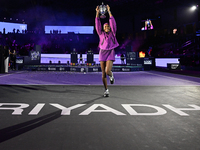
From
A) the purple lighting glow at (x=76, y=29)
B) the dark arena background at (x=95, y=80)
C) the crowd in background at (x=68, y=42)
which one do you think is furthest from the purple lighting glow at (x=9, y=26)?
the purple lighting glow at (x=76, y=29)

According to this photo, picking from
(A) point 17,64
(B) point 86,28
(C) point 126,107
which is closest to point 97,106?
(C) point 126,107

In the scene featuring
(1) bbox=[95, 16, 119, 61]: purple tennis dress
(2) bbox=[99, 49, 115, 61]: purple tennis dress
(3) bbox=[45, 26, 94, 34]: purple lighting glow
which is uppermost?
(3) bbox=[45, 26, 94, 34]: purple lighting glow

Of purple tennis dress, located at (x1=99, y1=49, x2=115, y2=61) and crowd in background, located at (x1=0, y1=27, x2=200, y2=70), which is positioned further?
crowd in background, located at (x1=0, y1=27, x2=200, y2=70)

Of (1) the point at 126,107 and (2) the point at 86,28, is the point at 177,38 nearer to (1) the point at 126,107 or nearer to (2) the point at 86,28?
(2) the point at 86,28

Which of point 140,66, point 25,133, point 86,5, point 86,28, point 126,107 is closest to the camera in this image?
point 25,133

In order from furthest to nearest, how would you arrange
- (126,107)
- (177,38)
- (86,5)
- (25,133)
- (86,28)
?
(86,28), (86,5), (177,38), (126,107), (25,133)

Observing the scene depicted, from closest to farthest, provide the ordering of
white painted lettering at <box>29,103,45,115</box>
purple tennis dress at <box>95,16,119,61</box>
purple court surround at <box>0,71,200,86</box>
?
white painted lettering at <box>29,103,45,115</box>, purple tennis dress at <box>95,16,119,61</box>, purple court surround at <box>0,71,200,86</box>

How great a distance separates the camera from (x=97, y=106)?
3.83 metres

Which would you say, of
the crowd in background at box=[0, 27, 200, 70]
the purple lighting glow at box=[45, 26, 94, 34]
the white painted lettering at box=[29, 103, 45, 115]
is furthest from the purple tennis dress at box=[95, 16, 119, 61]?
the purple lighting glow at box=[45, 26, 94, 34]

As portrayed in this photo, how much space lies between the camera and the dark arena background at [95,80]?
2.33 metres

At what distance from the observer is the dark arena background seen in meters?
2.33

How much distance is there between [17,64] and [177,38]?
1961 cm

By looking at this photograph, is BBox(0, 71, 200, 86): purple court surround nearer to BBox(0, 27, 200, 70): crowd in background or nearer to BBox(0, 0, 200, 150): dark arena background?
BBox(0, 0, 200, 150): dark arena background

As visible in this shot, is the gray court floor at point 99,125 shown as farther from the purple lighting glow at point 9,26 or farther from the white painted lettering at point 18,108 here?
the purple lighting glow at point 9,26
